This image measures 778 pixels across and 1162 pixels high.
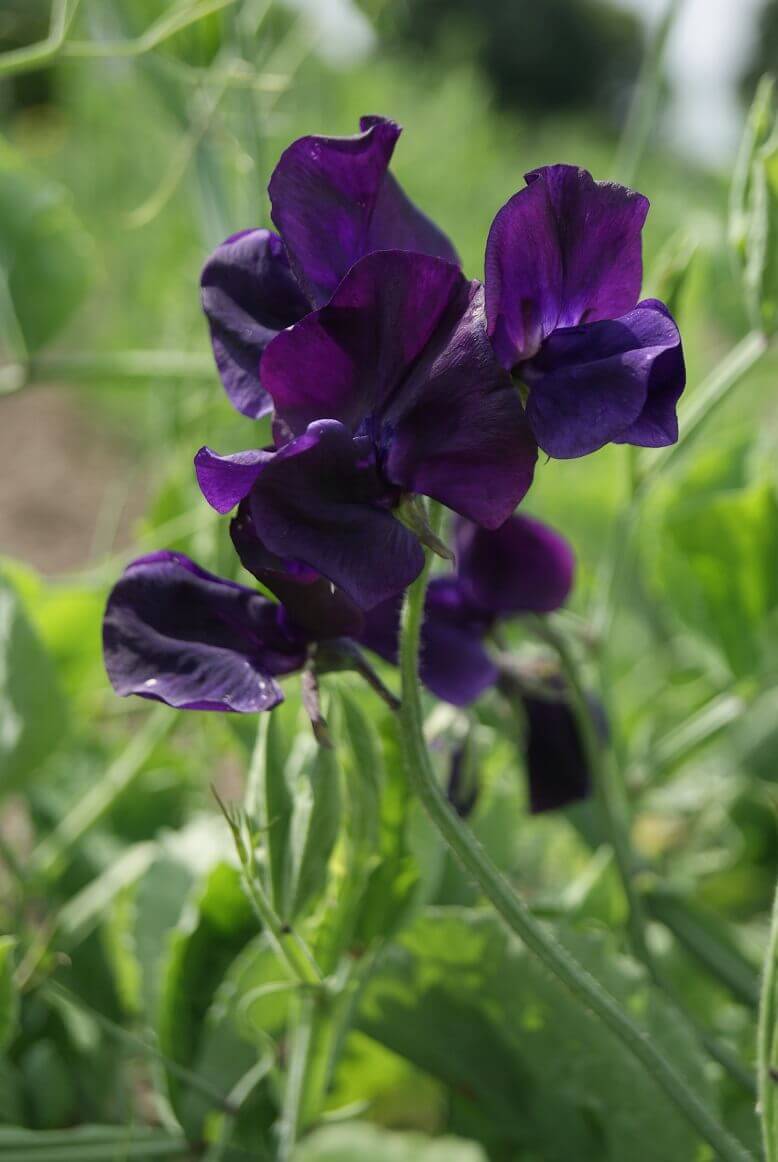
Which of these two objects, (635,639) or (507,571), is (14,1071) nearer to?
(507,571)

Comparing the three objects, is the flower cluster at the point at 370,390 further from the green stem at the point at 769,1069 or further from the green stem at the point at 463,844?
the green stem at the point at 769,1069

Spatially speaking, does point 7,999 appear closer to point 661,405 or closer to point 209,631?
point 209,631

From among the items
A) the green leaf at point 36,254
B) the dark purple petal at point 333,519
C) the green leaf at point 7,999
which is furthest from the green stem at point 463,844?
the green leaf at point 36,254

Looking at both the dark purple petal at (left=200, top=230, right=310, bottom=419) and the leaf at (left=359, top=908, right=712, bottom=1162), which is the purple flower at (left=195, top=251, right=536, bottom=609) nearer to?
the dark purple petal at (left=200, top=230, right=310, bottom=419)

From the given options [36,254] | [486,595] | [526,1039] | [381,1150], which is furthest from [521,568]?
[36,254]

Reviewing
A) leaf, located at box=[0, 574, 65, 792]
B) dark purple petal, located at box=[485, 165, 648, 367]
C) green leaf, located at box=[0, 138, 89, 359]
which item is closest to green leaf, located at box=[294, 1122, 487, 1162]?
dark purple petal, located at box=[485, 165, 648, 367]

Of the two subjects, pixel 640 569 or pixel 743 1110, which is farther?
pixel 640 569

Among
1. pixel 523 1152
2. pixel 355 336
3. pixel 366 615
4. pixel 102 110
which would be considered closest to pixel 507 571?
pixel 366 615
